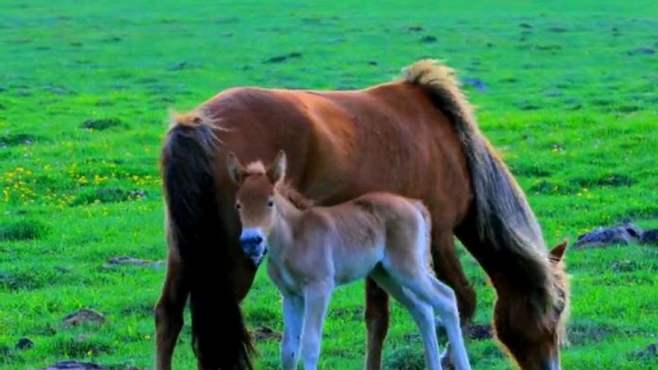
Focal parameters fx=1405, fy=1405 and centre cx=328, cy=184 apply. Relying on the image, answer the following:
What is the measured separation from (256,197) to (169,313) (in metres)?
1.19

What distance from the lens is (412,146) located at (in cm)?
917

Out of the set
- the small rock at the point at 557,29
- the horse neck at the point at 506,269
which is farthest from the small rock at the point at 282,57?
the horse neck at the point at 506,269

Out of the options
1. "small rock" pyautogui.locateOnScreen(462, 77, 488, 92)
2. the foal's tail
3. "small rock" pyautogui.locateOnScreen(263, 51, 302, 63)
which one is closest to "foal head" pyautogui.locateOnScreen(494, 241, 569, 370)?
the foal's tail

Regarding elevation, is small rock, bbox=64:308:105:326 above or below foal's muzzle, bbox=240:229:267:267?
below

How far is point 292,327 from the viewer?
771 centimetres

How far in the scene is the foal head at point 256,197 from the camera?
272 inches

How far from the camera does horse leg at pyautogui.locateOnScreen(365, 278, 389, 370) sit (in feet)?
30.3

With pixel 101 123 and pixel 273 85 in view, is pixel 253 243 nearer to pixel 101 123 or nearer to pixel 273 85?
pixel 101 123

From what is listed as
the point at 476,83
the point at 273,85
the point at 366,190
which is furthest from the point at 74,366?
the point at 476,83

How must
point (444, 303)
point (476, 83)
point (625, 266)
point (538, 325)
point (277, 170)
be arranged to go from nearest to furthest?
point (277, 170) → point (444, 303) → point (538, 325) → point (625, 266) → point (476, 83)

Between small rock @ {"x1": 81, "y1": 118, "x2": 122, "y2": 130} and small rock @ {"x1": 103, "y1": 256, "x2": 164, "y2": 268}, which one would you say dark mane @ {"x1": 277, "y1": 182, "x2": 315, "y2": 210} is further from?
small rock @ {"x1": 81, "y1": 118, "x2": 122, "y2": 130}

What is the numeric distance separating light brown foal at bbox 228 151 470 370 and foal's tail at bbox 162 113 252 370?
0.32 meters

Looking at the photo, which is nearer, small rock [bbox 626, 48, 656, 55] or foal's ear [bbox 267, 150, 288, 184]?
foal's ear [bbox 267, 150, 288, 184]

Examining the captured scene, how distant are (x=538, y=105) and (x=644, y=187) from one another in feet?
28.3
